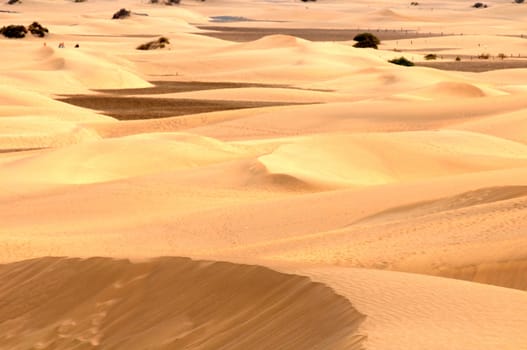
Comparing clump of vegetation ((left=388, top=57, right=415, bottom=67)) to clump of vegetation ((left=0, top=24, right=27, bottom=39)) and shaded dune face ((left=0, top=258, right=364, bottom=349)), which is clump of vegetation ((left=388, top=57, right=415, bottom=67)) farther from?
shaded dune face ((left=0, top=258, right=364, bottom=349))

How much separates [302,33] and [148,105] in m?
49.8

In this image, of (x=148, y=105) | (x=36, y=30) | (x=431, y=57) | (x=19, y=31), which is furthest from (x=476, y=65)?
(x=19, y=31)

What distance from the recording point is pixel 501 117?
2989 centimetres

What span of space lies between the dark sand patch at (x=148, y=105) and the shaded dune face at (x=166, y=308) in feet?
74.0

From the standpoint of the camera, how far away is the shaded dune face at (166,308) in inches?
318

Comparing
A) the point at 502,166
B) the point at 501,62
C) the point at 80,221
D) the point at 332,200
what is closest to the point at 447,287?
the point at 332,200

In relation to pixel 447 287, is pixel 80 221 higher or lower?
lower

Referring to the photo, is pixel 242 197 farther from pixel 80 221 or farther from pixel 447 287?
pixel 447 287

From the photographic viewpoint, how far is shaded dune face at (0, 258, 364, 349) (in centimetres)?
807

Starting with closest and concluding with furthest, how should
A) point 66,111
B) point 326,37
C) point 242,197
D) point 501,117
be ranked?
1. point 242,197
2. point 501,117
3. point 66,111
4. point 326,37

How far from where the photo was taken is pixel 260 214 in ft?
53.3

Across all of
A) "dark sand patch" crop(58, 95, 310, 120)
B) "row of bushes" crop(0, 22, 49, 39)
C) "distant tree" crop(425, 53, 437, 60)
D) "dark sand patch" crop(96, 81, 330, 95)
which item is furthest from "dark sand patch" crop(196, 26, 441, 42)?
"dark sand patch" crop(58, 95, 310, 120)

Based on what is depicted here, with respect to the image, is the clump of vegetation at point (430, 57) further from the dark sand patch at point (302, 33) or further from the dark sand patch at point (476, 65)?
the dark sand patch at point (302, 33)

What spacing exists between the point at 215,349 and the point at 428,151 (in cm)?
1539
